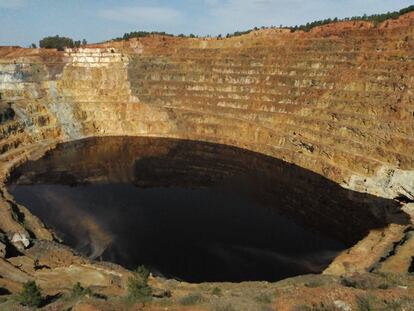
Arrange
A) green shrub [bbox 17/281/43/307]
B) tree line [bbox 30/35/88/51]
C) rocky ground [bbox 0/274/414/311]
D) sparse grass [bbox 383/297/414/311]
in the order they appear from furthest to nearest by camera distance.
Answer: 1. tree line [bbox 30/35/88/51]
2. green shrub [bbox 17/281/43/307]
3. rocky ground [bbox 0/274/414/311]
4. sparse grass [bbox 383/297/414/311]

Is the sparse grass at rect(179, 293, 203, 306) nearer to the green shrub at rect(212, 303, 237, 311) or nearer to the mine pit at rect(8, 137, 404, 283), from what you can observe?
the green shrub at rect(212, 303, 237, 311)

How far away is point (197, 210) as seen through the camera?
157ft

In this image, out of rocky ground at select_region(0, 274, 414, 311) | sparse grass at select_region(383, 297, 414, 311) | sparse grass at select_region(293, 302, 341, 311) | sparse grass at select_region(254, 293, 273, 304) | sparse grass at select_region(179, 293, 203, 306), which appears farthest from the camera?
sparse grass at select_region(254, 293, 273, 304)

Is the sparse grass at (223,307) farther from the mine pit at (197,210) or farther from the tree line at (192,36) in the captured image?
the tree line at (192,36)

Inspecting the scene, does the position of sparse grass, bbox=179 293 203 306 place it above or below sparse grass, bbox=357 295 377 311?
below

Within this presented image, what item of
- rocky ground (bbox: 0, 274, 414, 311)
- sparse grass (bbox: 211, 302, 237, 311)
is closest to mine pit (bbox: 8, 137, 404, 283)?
rocky ground (bbox: 0, 274, 414, 311)

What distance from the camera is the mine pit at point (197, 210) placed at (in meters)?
37.1

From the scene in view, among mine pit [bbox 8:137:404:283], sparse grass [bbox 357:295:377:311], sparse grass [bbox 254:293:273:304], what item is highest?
sparse grass [bbox 357:295:377:311]

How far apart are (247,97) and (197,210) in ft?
122

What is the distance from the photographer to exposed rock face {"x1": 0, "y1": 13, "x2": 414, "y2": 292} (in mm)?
58031

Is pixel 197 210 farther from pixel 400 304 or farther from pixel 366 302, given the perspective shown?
pixel 400 304

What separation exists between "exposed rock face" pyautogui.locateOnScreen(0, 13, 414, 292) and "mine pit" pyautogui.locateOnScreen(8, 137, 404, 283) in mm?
4603

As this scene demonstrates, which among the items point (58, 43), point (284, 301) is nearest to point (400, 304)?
point (284, 301)

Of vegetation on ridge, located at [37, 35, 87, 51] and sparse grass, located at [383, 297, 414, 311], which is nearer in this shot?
sparse grass, located at [383, 297, 414, 311]
